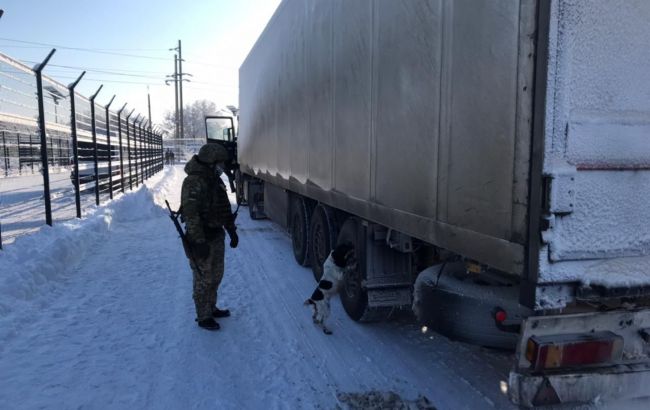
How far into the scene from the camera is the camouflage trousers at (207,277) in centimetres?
480

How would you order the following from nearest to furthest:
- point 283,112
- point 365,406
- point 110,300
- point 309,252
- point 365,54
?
point 365,406 < point 365,54 < point 110,300 < point 309,252 < point 283,112

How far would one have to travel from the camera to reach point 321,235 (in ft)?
19.9

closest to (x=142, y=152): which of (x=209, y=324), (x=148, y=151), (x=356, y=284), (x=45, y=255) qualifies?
(x=148, y=151)

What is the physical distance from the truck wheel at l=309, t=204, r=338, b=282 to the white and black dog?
93 centimetres

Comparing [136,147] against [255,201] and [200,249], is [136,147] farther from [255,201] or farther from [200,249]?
[200,249]

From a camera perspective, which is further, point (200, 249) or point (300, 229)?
point (300, 229)

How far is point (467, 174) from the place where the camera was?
2.52 metres

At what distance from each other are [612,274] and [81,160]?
40.7ft

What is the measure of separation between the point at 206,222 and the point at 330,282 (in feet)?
4.63

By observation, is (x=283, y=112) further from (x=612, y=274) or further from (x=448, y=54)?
(x=612, y=274)

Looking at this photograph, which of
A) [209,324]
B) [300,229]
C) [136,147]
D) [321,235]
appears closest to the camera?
[209,324]

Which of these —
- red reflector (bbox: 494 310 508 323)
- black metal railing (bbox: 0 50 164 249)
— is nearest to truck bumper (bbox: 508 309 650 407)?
red reflector (bbox: 494 310 508 323)

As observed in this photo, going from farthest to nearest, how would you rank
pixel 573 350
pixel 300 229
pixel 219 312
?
pixel 300 229 → pixel 219 312 → pixel 573 350

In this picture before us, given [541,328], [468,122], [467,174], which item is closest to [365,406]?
[541,328]
